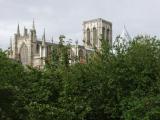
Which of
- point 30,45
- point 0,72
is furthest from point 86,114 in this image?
point 30,45

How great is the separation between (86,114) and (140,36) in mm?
8588

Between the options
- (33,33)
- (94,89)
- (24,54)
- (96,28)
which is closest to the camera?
(94,89)

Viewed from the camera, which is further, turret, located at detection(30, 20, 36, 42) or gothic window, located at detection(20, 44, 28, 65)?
gothic window, located at detection(20, 44, 28, 65)

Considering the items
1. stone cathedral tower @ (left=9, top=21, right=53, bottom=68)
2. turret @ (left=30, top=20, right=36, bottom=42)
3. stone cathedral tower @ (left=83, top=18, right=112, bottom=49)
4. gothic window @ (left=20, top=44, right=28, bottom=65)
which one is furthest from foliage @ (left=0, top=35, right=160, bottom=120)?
stone cathedral tower @ (left=83, top=18, right=112, bottom=49)

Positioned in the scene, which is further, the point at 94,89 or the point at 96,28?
the point at 96,28

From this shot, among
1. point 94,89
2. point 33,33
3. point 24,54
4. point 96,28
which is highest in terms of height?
point 96,28

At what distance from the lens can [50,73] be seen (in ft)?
109

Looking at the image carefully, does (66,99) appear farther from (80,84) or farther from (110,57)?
(110,57)

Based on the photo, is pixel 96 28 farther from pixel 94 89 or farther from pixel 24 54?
pixel 94 89

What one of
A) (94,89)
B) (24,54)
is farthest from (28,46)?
(94,89)

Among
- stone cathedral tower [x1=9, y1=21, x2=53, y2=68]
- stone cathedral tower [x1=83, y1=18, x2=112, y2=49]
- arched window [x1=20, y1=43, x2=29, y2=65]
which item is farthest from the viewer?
stone cathedral tower [x1=83, y1=18, x2=112, y2=49]

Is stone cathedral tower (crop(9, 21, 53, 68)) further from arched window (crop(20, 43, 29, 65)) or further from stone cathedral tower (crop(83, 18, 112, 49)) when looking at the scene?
stone cathedral tower (crop(83, 18, 112, 49))

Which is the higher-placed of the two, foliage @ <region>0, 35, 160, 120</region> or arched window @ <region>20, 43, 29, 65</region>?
arched window @ <region>20, 43, 29, 65</region>

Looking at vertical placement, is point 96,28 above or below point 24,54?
above
